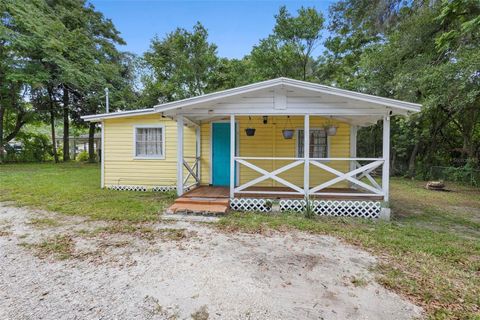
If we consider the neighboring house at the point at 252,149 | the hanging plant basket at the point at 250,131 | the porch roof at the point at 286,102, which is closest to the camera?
the porch roof at the point at 286,102

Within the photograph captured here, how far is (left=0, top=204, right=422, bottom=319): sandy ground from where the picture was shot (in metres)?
2.42

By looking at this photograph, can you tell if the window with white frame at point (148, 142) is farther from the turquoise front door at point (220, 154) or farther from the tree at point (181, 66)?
the tree at point (181, 66)

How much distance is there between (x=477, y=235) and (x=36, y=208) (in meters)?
9.16

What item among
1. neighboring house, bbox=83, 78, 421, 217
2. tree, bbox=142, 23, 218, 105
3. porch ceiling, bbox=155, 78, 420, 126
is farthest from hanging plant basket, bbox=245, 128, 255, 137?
tree, bbox=142, 23, 218, 105

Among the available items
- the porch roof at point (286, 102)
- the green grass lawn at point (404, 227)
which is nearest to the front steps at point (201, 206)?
the green grass lawn at point (404, 227)

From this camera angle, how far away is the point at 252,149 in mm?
8211

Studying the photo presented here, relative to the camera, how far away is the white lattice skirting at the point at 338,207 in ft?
18.8

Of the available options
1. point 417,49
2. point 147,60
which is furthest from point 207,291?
point 147,60

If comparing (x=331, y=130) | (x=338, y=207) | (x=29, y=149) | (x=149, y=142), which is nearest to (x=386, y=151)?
(x=338, y=207)

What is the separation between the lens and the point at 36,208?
604 centimetres

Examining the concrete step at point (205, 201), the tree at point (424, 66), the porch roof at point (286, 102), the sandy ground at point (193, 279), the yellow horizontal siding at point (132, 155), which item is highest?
the tree at point (424, 66)

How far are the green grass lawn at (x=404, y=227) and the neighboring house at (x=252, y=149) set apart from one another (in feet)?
2.11

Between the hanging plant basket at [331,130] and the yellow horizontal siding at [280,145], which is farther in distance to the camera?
the yellow horizontal siding at [280,145]

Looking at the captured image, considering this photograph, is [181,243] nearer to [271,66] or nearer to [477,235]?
[477,235]
